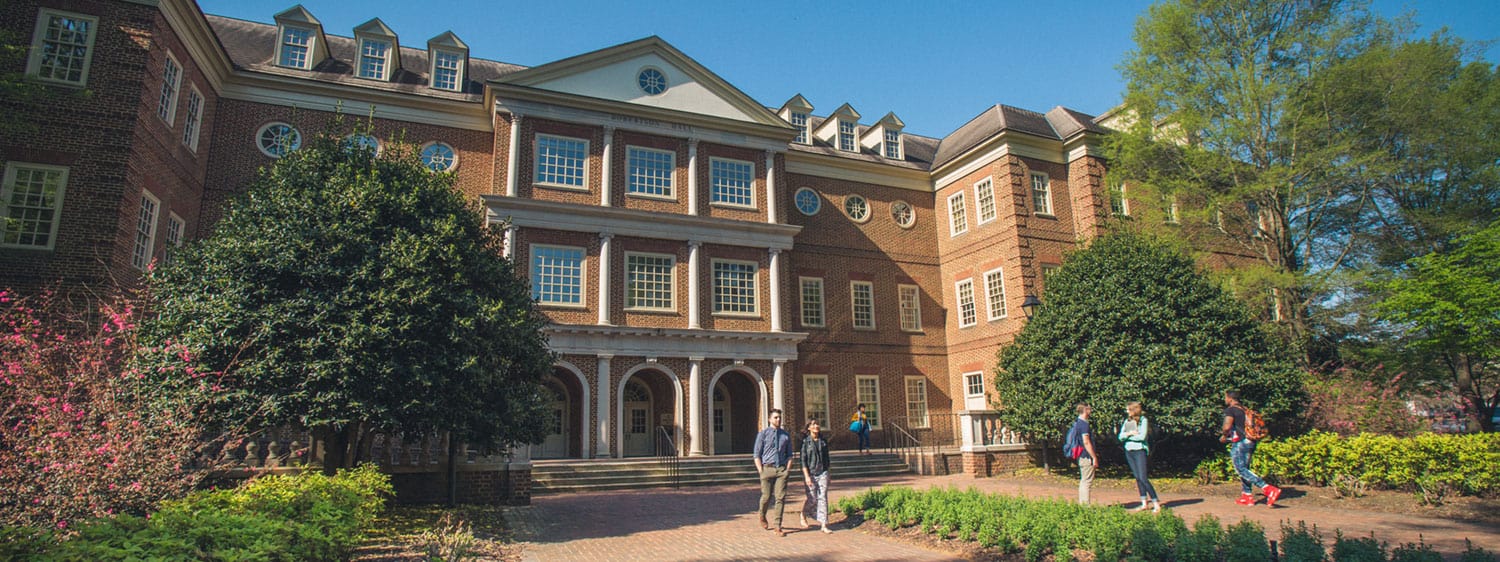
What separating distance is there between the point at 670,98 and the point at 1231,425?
17.3 m

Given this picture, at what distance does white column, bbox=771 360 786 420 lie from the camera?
74.5ft

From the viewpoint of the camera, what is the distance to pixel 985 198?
26.0 metres

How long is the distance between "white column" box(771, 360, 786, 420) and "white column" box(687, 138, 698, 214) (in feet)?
17.1

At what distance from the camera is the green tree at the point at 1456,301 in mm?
15711

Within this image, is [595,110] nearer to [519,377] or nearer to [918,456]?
[519,377]

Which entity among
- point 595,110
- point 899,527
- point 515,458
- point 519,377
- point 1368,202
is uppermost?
point 595,110

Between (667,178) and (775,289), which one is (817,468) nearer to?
(775,289)

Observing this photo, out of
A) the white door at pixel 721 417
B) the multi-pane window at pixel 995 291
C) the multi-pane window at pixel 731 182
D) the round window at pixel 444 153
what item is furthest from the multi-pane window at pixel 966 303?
the round window at pixel 444 153

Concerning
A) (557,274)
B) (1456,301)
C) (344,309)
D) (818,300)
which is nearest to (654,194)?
(557,274)

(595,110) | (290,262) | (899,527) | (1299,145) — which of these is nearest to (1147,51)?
(1299,145)

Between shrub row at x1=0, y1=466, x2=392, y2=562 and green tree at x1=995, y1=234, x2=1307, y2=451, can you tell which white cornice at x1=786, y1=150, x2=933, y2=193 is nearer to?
green tree at x1=995, y1=234, x2=1307, y2=451

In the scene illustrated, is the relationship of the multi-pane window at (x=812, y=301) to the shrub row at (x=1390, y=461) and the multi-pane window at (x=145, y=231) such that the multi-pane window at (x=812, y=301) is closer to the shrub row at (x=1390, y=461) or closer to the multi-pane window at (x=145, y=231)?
the shrub row at (x=1390, y=461)

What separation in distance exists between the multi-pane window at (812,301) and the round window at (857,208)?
2.83m

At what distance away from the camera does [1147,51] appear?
2189 centimetres
